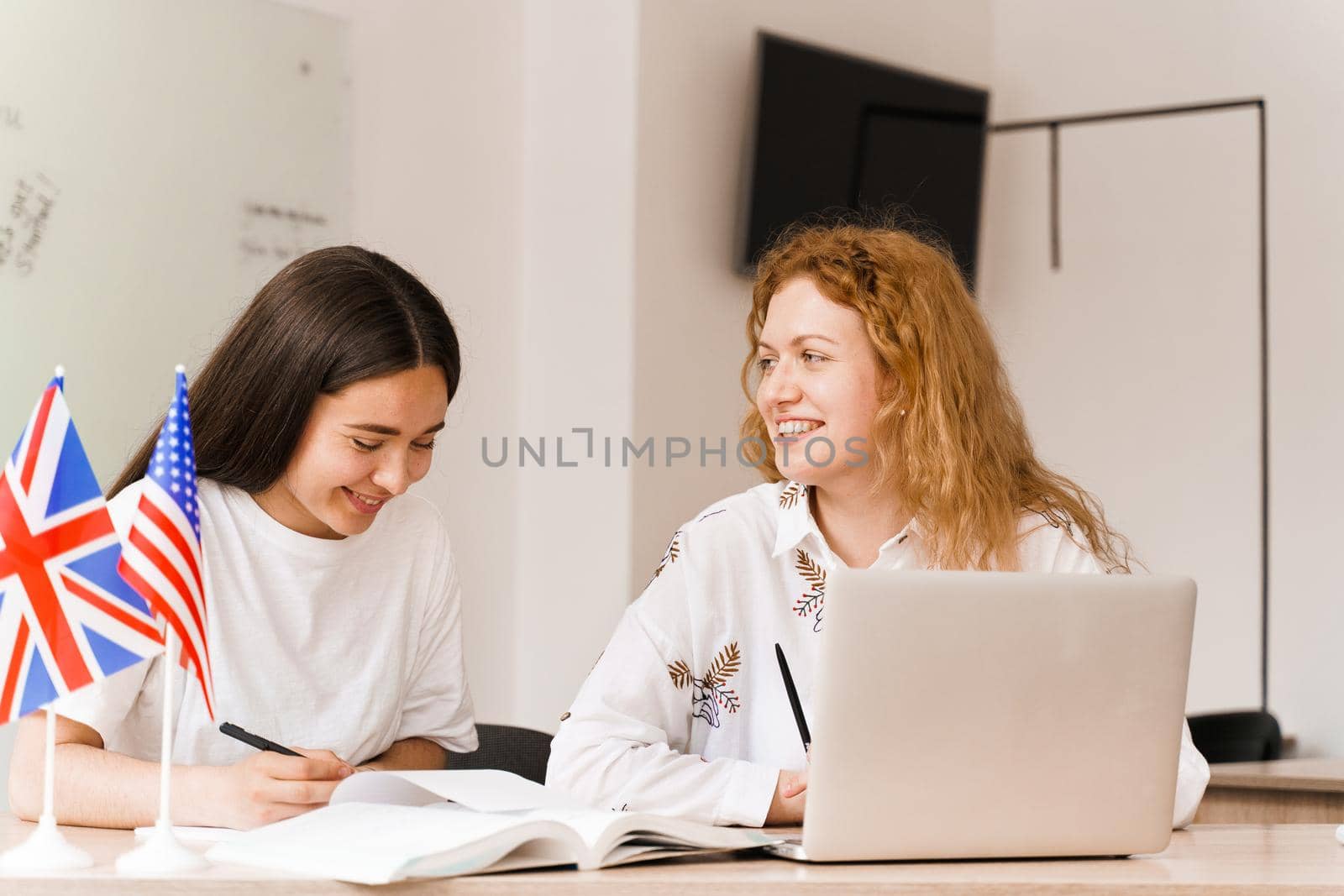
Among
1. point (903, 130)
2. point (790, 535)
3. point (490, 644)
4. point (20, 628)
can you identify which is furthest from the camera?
point (903, 130)

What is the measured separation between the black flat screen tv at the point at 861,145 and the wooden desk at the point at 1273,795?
1.53 meters

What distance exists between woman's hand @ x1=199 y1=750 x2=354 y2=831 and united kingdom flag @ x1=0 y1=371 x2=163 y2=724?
211 millimetres

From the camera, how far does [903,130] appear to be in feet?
12.8

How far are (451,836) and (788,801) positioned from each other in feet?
1.64

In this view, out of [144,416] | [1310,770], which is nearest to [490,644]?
[144,416]

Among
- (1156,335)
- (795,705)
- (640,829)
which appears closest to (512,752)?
(795,705)

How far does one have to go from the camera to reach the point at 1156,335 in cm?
399

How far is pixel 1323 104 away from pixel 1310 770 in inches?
70.7

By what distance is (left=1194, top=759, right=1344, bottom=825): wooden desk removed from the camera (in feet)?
8.20

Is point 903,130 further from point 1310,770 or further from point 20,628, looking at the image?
point 20,628

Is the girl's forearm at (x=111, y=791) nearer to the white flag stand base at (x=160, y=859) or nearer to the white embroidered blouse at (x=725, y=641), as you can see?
the white flag stand base at (x=160, y=859)

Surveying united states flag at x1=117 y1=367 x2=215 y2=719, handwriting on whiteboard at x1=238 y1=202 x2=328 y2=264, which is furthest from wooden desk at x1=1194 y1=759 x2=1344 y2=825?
handwriting on whiteboard at x1=238 y1=202 x2=328 y2=264

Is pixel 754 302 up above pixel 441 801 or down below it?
above

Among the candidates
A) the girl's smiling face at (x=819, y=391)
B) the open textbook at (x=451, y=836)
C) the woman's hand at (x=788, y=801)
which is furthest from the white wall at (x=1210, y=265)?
the open textbook at (x=451, y=836)
